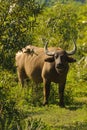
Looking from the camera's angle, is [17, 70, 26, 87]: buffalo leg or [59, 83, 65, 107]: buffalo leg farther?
[17, 70, 26, 87]: buffalo leg

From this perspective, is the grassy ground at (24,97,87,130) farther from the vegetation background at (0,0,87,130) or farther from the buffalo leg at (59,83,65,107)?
the buffalo leg at (59,83,65,107)

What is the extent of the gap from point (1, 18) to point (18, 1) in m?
0.50

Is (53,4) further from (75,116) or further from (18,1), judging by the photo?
(18,1)

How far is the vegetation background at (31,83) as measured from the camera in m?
9.43

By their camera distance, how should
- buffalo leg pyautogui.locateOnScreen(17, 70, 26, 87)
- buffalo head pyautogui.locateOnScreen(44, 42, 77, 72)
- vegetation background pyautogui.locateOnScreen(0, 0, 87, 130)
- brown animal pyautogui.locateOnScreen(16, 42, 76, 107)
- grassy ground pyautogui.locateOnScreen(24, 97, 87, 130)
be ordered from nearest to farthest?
vegetation background pyautogui.locateOnScreen(0, 0, 87, 130) → grassy ground pyautogui.locateOnScreen(24, 97, 87, 130) → buffalo head pyautogui.locateOnScreen(44, 42, 77, 72) → brown animal pyautogui.locateOnScreen(16, 42, 76, 107) → buffalo leg pyautogui.locateOnScreen(17, 70, 26, 87)

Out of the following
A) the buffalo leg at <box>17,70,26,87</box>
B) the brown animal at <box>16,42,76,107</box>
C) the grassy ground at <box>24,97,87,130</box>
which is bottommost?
the grassy ground at <box>24,97,87,130</box>

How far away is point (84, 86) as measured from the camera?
18.4 meters

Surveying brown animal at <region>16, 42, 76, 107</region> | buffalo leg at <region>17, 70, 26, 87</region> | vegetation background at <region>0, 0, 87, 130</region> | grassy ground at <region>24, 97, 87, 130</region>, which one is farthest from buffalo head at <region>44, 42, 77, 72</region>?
buffalo leg at <region>17, 70, 26, 87</region>

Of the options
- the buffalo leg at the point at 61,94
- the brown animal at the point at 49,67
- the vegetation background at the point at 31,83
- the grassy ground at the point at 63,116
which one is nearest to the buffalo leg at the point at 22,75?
the brown animal at the point at 49,67

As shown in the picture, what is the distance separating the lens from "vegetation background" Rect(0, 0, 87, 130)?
943 cm

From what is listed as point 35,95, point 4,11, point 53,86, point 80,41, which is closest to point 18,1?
point 4,11

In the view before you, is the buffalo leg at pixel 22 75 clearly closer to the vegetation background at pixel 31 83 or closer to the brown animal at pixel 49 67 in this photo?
the brown animal at pixel 49 67

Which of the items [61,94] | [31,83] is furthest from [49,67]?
[31,83]

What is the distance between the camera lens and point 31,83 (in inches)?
617
